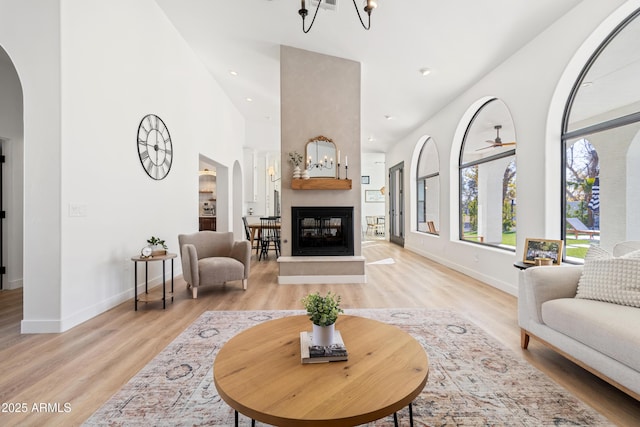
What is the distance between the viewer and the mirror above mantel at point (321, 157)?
461 centimetres

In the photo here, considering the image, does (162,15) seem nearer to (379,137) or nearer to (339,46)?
(339,46)

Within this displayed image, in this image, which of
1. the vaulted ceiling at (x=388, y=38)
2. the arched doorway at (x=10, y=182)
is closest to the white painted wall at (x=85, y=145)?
the vaulted ceiling at (x=388, y=38)

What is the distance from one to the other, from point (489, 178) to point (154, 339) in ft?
16.1

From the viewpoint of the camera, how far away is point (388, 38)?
3.93 m

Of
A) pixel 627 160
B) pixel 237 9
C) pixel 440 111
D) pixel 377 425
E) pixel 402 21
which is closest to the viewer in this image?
pixel 377 425

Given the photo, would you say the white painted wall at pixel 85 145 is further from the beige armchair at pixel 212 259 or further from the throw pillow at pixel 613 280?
the throw pillow at pixel 613 280

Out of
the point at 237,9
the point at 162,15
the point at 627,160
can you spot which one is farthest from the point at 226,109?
the point at 627,160

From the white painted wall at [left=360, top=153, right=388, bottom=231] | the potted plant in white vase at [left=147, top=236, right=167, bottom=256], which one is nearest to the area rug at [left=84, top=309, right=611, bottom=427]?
the potted plant in white vase at [left=147, top=236, right=167, bottom=256]

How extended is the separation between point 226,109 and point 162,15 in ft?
9.82

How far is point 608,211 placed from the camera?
292 cm

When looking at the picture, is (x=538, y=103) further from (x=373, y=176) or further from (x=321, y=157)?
(x=373, y=176)

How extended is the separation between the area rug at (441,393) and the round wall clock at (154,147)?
2485 mm

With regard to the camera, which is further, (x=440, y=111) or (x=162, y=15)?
(x=440, y=111)

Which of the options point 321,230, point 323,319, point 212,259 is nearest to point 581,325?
point 323,319
